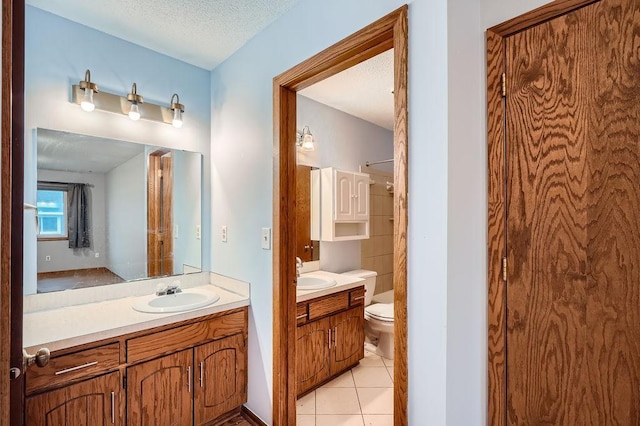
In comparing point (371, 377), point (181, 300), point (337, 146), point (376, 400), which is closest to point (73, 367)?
point (181, 300)

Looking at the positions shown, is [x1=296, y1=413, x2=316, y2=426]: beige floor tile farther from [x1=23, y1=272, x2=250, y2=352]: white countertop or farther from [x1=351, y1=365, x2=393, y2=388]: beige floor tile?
[x1=23, y1=272, x2=250, y2=352]: white countertop

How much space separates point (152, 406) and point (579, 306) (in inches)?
75.9

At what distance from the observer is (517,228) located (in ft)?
3.77

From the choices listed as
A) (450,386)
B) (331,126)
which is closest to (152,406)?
(450,386)

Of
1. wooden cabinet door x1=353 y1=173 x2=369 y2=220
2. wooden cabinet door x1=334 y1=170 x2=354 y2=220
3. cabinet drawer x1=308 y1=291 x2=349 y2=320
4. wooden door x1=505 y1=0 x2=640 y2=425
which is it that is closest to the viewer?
wooden door x1=505 y1=0 x2=640 y2=425

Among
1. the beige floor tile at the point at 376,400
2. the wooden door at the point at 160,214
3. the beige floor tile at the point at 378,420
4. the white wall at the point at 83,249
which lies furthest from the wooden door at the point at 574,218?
the white wall at the point at 83,249

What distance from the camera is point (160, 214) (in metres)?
2.13

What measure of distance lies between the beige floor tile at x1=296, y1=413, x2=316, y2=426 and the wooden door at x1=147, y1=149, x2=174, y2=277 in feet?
4.27

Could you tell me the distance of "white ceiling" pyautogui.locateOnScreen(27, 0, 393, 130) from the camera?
1604mm

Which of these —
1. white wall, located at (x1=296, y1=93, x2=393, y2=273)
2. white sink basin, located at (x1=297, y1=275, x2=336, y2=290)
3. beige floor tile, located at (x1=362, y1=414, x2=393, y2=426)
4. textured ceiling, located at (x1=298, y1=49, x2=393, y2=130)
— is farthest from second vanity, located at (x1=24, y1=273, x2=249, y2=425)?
textured ceiling, located at (x1=298, y1=49, x2=393, y2=130)

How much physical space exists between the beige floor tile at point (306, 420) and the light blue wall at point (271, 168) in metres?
0.30

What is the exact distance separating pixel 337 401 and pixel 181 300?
4.25 ft

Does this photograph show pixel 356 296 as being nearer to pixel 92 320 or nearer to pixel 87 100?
pixel 92 320

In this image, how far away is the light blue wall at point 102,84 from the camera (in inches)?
64.0
